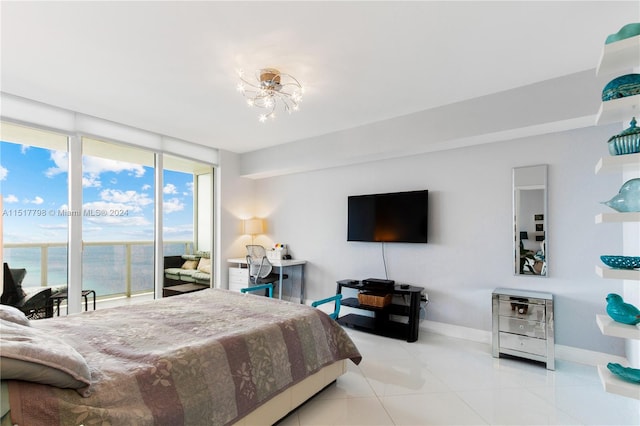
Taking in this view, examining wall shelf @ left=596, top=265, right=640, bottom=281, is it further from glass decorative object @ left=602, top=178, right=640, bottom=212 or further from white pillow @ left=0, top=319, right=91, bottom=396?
white pillow @ left=0, top=319, right=91, bottom=396

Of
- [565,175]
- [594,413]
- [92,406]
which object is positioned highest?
[565,175]

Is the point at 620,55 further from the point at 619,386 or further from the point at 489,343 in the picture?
the point at 489,343

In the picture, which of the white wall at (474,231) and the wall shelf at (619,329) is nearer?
the wall shelf at (619,329)

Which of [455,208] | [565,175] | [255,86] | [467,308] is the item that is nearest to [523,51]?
[565,175]

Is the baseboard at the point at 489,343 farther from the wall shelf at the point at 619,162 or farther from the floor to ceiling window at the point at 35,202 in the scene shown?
the floor to ceiling window at the point at 35,202

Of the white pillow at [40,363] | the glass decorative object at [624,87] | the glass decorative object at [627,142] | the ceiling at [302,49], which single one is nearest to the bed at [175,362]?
the white pillow at [40,363]

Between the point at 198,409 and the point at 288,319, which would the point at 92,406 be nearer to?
the point at 198,409

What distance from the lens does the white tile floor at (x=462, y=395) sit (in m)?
2.11

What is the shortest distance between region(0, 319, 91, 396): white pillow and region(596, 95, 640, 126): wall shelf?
2.64m

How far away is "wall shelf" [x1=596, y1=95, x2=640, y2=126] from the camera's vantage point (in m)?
1.51

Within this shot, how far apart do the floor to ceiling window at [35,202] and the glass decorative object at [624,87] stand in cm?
484

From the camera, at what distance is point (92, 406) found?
120cm

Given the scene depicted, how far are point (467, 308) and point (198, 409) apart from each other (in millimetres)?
3117

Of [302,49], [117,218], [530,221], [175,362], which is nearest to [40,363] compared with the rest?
[175,362]
